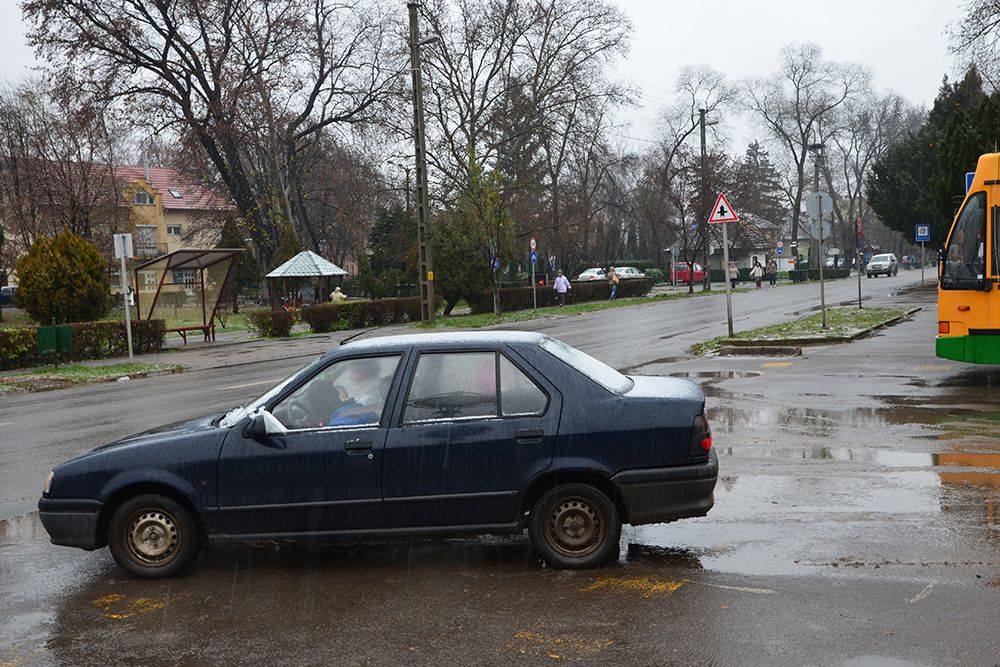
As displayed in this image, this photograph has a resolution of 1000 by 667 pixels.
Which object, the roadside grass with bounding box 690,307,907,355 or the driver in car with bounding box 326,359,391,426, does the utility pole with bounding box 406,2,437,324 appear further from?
the driver in car with bounding box 326,359,391,426

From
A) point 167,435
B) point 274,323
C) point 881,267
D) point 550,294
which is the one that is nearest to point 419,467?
point 167,435

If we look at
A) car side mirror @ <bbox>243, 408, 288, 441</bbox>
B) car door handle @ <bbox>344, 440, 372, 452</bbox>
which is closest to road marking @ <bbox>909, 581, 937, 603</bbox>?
car door handle @ <bbox>344, 440, 372, 452</bbox>

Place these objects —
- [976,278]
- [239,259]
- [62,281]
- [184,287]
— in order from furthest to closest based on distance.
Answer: [239,259], [184,287], [62,281], [976,278]

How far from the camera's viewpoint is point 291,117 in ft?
156

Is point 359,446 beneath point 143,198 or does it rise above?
beneath

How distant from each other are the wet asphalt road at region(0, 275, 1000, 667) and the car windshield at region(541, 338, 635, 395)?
3.66 ft

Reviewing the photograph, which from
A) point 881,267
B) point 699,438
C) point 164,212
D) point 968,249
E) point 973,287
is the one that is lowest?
point 699,438

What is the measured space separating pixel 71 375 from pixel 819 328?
1715cm

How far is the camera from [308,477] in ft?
19.5

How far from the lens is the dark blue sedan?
591 centimetres

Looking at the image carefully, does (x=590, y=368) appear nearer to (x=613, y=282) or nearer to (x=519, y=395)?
(x=519, y=395)

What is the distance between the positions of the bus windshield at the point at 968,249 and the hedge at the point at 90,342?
20315 millimetres

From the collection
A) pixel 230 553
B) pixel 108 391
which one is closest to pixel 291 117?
pixel 108 391

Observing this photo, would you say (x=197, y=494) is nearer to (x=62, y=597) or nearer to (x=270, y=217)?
(x=62, y=597)
